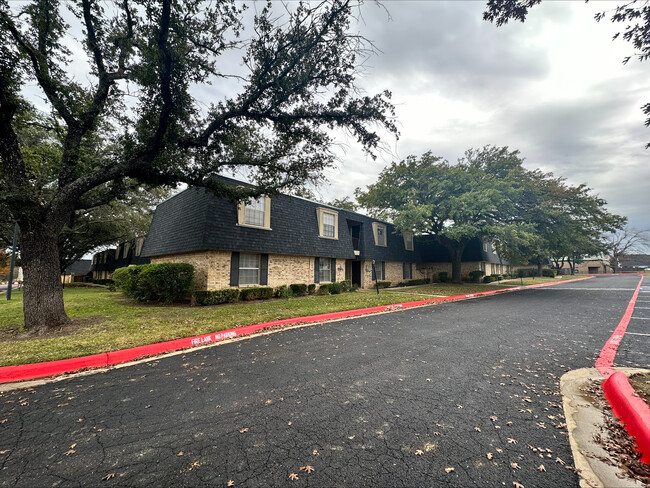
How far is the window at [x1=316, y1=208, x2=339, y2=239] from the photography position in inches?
667

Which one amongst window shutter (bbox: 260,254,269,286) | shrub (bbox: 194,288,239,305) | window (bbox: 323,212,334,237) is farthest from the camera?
window (bbox: 323,212,334,237)

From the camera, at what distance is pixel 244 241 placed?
12.6m

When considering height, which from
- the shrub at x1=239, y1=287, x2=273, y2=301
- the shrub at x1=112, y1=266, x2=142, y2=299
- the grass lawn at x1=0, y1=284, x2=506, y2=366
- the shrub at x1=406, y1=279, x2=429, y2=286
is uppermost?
the shrub at x1=112, y1=266, x2=142, y2=299

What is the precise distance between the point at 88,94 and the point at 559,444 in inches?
516

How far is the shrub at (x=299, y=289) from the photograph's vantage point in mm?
14618

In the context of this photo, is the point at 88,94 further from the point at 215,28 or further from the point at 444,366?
the point at 444,366

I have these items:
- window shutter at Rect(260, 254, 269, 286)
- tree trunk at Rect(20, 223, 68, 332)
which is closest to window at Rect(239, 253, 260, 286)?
window shutter at Rect(260, 254, 269, 286)

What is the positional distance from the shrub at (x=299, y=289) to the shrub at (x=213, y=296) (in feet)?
12.0

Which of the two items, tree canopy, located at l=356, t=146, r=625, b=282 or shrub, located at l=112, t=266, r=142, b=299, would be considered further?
tree canopy, located at l=356, t=146, r=625, b=282

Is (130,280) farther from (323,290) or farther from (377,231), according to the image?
(377,231)

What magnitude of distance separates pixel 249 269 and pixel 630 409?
41.4 feet

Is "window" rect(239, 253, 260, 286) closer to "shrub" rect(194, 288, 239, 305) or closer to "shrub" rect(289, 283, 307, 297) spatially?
"shrub" rect(194, 288, 239, 305)

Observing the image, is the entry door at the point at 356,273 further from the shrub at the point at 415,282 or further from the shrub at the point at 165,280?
the shrub at the point at 165,280

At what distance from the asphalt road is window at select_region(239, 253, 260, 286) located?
792cm
